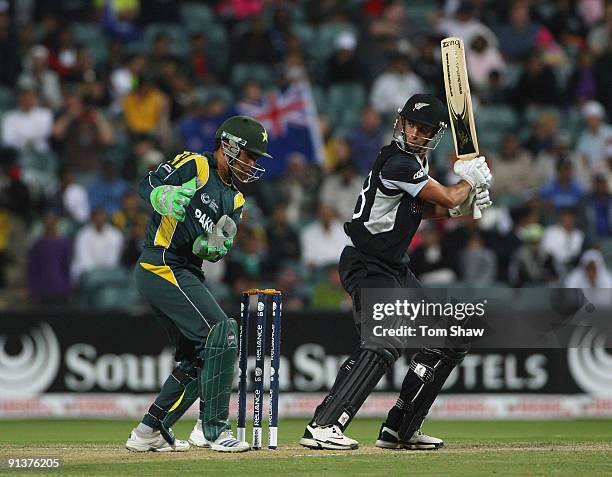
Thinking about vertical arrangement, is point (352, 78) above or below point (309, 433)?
above

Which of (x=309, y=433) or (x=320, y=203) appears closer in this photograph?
(x=309, y=433)

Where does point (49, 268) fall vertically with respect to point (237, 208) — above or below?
above

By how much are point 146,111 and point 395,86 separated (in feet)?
10.6

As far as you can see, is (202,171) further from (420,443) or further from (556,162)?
(556,162)

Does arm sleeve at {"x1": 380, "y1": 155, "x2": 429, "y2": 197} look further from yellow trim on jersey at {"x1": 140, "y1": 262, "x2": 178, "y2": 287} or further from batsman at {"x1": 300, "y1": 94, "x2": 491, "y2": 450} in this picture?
yellow trim on jersey at {"x1": 140, "y1": 262, "x2": 178, "y2": 287}

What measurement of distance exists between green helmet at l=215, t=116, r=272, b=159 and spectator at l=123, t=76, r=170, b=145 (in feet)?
27.2

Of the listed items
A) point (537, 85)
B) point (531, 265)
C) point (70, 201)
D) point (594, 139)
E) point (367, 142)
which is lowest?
point (531, 265)

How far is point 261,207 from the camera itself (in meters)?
16.1

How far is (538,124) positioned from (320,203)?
311 cm

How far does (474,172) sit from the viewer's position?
8.27m

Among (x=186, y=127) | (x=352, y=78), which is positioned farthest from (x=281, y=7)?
(x=186, y=127)

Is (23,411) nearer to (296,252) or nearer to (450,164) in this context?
(296,252)

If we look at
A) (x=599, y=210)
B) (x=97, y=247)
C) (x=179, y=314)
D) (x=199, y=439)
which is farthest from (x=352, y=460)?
(x=599, y=210)

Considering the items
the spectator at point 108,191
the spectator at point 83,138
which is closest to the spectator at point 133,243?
the spectator at point 108,191
